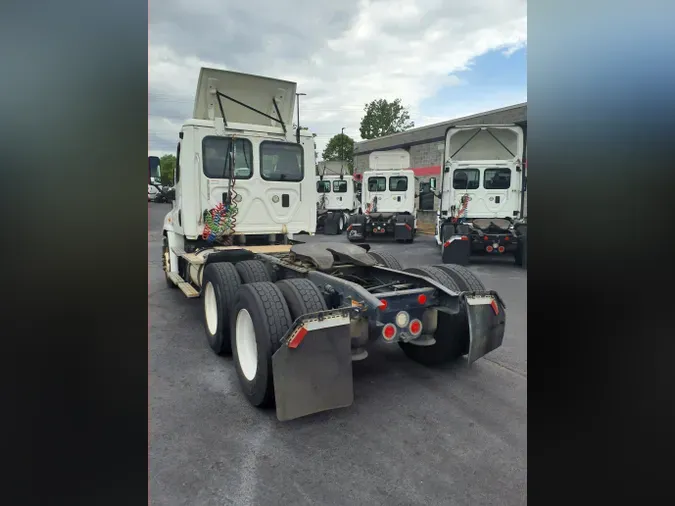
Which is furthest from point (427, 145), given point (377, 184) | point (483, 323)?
point (483, 323)

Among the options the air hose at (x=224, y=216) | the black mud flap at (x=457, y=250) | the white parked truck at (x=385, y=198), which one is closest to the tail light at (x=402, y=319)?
the air hose at (x=224, y=216)

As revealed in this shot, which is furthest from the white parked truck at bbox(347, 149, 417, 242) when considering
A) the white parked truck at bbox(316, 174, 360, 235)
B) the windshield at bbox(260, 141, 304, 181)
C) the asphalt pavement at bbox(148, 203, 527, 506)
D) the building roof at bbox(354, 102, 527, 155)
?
the asphalt pavement at bbox(148, 203, 527, 506)

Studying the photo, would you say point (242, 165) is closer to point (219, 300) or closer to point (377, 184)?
point (219, 300)

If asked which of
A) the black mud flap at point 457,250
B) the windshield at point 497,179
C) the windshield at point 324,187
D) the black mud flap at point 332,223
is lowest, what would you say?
the black mud flap at point 457,250

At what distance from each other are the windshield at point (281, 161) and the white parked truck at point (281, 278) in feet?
0.05

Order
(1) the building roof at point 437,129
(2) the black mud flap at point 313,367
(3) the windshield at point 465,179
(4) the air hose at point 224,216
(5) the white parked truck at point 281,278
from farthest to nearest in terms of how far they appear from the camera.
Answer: (1) the building roof at point 437,129
(3) the windshield at point 465,179
(4) the air hose at point 224,216
(5) the white parked truck at point 281,278
(2) the black mud flap at point 313,367

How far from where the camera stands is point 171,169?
7344mm

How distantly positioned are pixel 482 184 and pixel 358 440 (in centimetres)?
1042

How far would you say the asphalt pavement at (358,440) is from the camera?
2.65 m

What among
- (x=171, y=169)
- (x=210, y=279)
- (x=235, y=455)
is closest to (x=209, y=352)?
(x=210, y=279)

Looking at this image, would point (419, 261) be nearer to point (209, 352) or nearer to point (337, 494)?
point (209, 352)

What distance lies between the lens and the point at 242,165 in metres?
6.40

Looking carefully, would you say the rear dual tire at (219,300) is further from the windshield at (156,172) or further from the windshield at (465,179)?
the windshield at (465,179)
